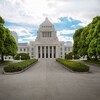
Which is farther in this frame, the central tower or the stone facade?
the central tower

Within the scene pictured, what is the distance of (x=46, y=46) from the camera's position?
12450 centimetres

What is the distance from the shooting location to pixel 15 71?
2325 cm

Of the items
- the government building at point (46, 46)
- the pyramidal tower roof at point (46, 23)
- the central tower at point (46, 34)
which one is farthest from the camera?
the pyramidal tower roof at point (46, 23)

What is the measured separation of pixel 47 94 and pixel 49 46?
11424 centimetres

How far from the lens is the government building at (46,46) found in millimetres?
124000

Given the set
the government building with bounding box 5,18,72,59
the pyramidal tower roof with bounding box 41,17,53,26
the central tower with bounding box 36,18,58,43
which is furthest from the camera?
the pyramidal tower roof with bounding box 41,17,53,26

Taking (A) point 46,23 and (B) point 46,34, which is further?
(A) point 46,23

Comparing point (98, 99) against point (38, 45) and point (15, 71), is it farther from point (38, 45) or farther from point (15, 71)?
point (38, 45)

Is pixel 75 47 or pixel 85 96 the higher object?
pixel 75 47

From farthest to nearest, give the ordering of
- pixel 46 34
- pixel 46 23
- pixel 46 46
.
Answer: pixel 46 23 → pixel 46 34 → pixel 46 46

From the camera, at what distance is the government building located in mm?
124000

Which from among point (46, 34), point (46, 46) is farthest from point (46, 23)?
point (46, 46)

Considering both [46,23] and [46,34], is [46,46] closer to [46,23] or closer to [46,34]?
[46,34]

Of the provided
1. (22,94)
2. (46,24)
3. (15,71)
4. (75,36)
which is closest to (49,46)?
(46,24)
